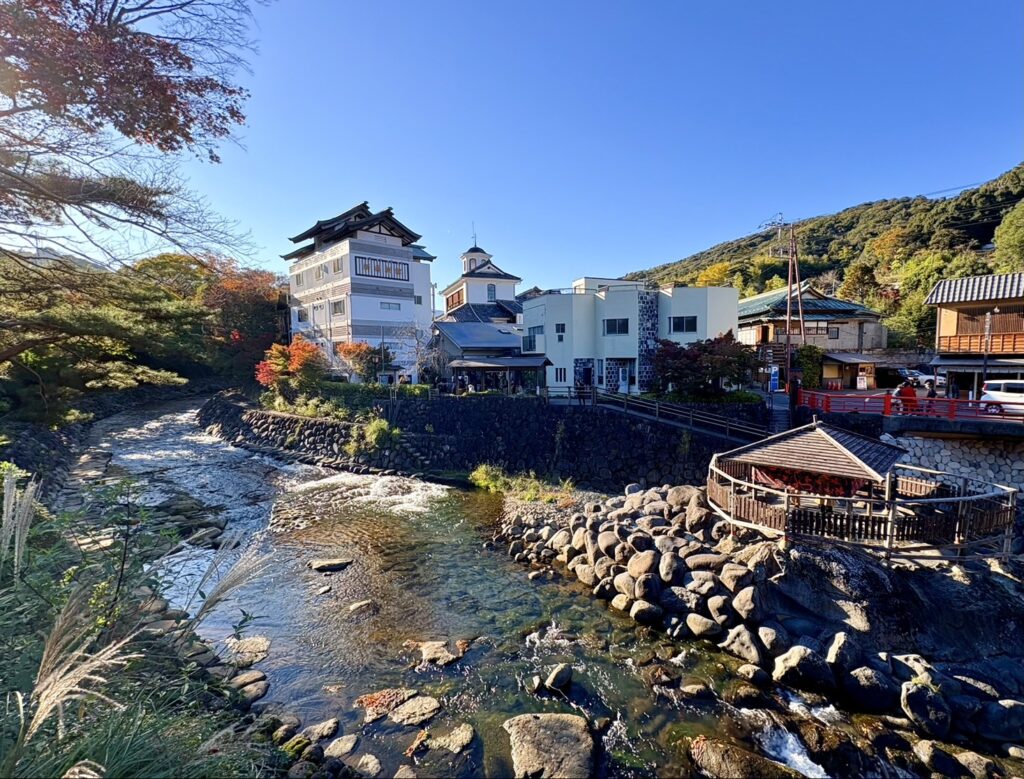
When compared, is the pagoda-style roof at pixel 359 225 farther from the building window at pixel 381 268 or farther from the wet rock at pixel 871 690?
the wet rock at pixel 871 690

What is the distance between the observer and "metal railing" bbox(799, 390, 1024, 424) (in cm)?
1419

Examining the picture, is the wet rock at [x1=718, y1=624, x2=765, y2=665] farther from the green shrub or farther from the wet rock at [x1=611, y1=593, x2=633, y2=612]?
the green shrub

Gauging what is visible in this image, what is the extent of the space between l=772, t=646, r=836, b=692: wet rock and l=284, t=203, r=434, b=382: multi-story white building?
26562 mm

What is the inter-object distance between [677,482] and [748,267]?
47.6m

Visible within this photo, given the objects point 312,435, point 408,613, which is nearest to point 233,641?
point 408,613

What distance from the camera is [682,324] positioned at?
2653cm

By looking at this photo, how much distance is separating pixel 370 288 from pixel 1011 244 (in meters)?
48.5

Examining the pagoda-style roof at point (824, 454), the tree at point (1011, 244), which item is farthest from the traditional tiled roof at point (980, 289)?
the tree at point (1011, 244)

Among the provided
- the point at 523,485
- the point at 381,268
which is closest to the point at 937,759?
the point at 523,485

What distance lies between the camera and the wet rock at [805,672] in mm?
7785

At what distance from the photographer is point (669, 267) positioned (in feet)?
311

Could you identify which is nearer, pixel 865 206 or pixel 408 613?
pixel 408 613

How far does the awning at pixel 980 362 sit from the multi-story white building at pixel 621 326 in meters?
9.67

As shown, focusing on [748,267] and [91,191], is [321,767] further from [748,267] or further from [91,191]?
[748,267]
